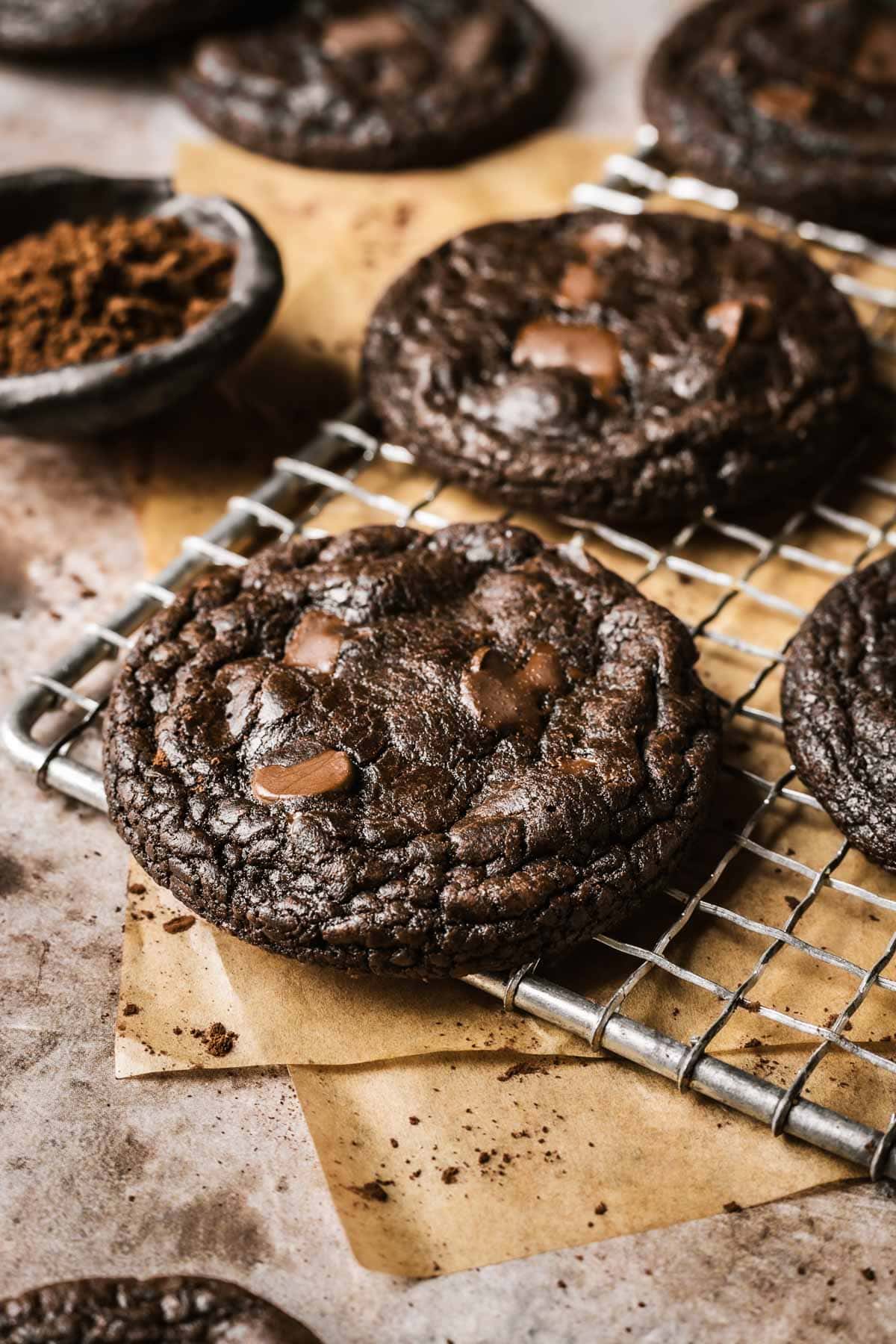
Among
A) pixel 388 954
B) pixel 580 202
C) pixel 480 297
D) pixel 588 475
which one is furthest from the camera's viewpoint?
pixel 580 202

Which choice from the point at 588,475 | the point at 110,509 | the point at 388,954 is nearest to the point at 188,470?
the point at 110,509

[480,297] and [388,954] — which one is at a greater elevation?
[480,297]

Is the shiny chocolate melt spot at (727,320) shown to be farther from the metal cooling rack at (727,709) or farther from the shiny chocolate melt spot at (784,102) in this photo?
the shiny chocolate melt spot at (784,102)

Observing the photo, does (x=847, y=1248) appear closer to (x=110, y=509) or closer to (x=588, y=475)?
(x=588, y=475)

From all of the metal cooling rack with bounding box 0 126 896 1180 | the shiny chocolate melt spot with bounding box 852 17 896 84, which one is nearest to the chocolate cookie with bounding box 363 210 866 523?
the metal cooling rack with bounding box 0 126 896 1180

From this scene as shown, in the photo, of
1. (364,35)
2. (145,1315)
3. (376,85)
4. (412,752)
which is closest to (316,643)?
(412,752)
